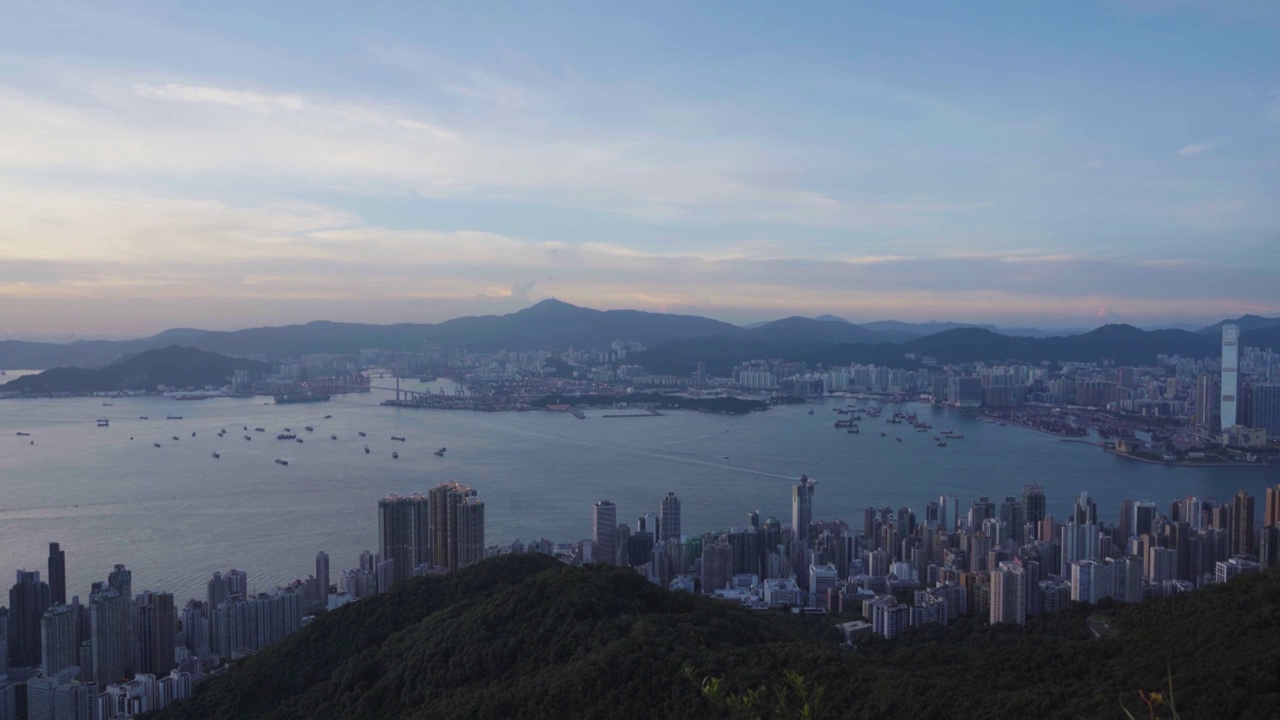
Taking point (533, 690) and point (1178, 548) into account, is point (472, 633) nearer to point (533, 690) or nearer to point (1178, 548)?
point (533, 690)

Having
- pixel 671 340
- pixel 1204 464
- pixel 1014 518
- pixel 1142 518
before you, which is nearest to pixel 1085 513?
pixel 1142 518

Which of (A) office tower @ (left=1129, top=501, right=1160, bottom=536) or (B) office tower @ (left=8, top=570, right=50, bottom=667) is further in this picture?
(A) office tower @ (left=1129, top=501, right=1160, bottom=536)

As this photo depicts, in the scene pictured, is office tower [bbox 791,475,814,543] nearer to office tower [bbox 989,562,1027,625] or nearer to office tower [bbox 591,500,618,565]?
office tower [bbox 591,500,618,565]

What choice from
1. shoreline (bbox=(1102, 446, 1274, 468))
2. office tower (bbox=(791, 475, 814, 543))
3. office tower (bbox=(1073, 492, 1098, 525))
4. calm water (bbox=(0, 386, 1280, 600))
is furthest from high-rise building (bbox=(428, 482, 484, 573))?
shoreline (bbox=(1102, 446, 1274, 468))

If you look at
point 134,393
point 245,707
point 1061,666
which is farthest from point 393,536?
point 134,393

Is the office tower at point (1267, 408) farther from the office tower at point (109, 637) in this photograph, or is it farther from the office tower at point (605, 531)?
the office tower at point (109, 637)

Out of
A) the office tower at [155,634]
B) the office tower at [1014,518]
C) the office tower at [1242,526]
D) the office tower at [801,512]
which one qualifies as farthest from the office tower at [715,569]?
the office tower at [1242,526]

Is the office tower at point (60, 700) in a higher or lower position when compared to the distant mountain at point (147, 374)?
lower
